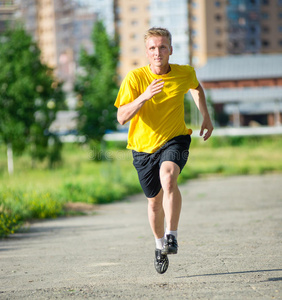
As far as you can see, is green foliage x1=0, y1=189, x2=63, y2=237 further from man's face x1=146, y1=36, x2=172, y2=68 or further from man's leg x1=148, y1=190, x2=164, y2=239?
man's face x1=146, y1=36, x2=172, y2=68

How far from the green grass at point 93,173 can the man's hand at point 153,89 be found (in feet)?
13.6

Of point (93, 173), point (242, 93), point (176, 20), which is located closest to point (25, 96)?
point (93, 173)

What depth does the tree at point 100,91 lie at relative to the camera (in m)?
22.8

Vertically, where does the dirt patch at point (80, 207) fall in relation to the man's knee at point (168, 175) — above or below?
below

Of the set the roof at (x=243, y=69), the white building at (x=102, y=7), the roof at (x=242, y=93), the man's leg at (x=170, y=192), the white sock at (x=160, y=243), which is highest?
the white building at (x=102, y=7)

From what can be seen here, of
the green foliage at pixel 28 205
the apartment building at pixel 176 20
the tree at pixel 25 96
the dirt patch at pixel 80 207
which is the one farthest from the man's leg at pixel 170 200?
the apartment building at pixel 176 20

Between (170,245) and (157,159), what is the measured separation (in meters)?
0.72

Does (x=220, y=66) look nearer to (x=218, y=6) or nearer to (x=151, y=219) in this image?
(x=218, y=6)

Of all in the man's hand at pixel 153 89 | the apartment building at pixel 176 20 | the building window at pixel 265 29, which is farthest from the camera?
the building window at pixel 265 29

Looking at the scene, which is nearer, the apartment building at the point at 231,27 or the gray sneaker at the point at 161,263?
the gray sneaker at the point at 161,263

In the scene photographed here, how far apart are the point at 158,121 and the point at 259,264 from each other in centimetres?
151

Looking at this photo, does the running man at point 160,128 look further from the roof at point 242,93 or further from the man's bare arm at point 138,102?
the roof at point 242,93

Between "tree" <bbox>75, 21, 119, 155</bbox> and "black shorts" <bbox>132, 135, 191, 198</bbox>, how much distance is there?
1746 cm

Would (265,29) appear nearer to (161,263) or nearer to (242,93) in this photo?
(242,93)
